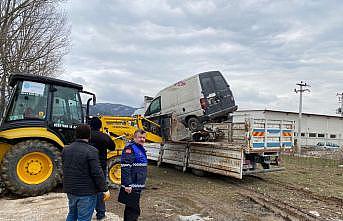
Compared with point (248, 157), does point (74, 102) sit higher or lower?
higher

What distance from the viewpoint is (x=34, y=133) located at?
24.7 feet

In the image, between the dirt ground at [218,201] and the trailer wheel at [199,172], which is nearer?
the dirt ground at [218,201]

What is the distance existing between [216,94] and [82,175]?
7823mm

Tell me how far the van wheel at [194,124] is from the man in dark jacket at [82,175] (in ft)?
23.1

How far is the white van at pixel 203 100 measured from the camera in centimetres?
1125

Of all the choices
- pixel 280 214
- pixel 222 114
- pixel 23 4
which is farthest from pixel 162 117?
pixel 23 4

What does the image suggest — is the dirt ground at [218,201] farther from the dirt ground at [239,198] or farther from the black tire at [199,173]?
the black tire at [199,173]

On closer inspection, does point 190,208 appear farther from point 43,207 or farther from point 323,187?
point 323,187

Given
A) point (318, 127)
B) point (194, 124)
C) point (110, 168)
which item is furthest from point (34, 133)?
point (318, 127)

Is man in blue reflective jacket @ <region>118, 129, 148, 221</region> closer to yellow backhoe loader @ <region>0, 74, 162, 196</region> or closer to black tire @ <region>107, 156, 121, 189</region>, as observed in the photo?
yellow backhoe loader @ <region>0, 74, 162, 196</region>

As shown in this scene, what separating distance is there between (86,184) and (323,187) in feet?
27.5

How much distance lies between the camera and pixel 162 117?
1163 cm

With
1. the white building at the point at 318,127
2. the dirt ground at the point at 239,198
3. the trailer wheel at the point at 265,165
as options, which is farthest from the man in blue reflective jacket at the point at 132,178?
the white building at the point at 318,127

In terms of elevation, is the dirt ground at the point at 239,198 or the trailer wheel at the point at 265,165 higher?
the trailer wheel at the point at 265,165
